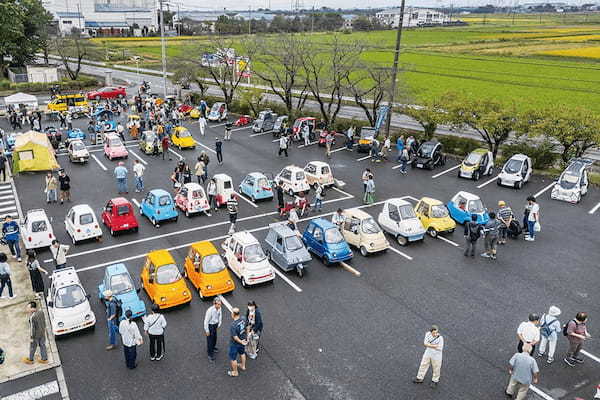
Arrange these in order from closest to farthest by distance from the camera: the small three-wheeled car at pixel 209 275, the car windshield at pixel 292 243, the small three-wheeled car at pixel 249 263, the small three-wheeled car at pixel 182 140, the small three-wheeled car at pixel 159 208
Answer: the small three-wheeled car at pixel 209 275 < the small three-wheeled car at pixel 249 263 < the car windshield at pixel 292 243 < the small three-wheeled car at pixel 159 208 < the small three-wheeled car at pixel 182 140

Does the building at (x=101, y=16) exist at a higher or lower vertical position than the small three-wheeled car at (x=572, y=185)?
higher

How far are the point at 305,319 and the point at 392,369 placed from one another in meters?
3.31

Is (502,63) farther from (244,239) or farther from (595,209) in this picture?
(244,239)

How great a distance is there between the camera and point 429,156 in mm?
31469

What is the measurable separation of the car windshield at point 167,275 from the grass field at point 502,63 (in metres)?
25.8

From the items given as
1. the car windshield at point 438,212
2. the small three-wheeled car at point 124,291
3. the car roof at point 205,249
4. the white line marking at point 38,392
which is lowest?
the white line marking at point 38,392

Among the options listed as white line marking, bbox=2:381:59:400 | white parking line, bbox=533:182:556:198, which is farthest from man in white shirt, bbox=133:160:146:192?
white parking line, bbox=533:182:556:198

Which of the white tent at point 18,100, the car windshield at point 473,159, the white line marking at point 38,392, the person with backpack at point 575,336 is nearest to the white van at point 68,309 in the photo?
the white line marking at point 38,392

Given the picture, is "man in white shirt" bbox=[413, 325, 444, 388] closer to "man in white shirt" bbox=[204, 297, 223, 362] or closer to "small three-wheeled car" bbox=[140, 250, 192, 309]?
"man in white shirt" bbox=[204, 297, 223, 362]

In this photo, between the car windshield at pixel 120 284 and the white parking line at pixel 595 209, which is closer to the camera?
the car windshield at pixel 120 284

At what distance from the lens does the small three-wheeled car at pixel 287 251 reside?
17.8 meters

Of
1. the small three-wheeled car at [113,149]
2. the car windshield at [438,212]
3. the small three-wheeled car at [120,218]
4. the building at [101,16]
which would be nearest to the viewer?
the small three-wheeled car at [120,218]

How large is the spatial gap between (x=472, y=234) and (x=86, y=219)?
51.3 ft

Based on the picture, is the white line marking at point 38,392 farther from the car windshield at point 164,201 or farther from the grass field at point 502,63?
the grass field at point 502,63
